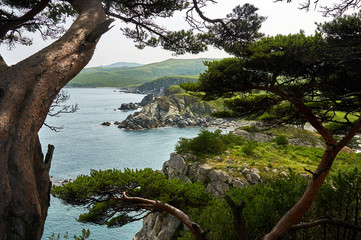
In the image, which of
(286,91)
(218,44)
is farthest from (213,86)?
(286,91)

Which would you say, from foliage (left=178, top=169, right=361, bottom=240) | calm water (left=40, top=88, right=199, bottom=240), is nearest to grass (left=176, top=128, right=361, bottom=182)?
foliage (left=178, top=169, right=361, bottom=240)

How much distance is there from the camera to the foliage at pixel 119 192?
6039 millimetres

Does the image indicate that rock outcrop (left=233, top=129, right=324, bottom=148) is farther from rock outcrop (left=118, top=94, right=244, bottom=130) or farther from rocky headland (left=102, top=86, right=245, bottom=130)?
rock outcrop (left=118, top=94, right=244, bottom=130)

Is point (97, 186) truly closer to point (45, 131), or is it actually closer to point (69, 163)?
point (69, 163)

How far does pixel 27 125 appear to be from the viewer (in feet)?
9.75

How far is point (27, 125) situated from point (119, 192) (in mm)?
4086

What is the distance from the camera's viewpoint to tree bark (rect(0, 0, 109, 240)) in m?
2.67

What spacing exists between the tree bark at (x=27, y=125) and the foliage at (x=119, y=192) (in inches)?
101

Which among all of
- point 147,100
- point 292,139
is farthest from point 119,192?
point 147,100

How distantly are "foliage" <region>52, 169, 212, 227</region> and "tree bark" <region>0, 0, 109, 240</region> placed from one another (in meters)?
2.56

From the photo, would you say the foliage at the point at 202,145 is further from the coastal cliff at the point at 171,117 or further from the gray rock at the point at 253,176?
the coastal cliff at the point at 171,117

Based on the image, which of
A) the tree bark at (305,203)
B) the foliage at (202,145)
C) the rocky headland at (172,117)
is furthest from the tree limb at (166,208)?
the rocky headland at (172,117)

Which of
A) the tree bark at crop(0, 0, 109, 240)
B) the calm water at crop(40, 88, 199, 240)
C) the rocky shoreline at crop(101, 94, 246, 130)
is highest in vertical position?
the tree bark at crop(0, 0, 109, 240)

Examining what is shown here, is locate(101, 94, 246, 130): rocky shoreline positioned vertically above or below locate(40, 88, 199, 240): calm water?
above
